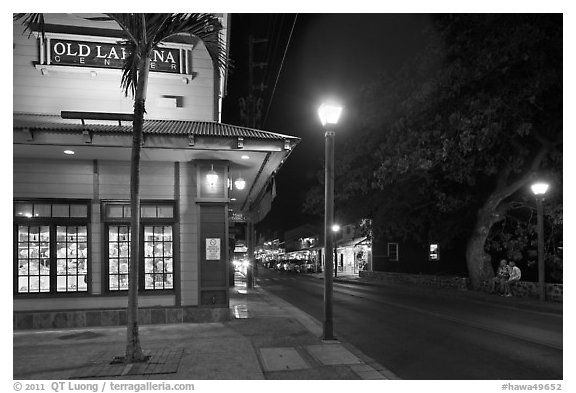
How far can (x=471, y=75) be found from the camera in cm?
1770

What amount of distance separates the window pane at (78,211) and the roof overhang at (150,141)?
118cm

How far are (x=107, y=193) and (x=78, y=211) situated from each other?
31.2 inches

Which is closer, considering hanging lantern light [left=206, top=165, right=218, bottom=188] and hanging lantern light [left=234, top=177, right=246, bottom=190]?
hanging lantern light [left=206, top=165, right=218, bottom=188]

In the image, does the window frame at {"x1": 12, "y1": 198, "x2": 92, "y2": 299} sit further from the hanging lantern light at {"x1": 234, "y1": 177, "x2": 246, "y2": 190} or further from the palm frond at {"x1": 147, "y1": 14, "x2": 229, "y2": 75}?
the palm frond at {"x1": 147, "y1": 14, "x2": 229, "y2": 75}

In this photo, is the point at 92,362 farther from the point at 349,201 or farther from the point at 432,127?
the point at 349,201

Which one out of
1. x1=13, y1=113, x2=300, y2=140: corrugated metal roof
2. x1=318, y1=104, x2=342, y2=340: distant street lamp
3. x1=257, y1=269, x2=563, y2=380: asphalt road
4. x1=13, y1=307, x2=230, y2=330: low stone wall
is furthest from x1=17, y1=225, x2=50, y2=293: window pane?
x1=257, y1=269, x2=563, y2=380: asphalt road

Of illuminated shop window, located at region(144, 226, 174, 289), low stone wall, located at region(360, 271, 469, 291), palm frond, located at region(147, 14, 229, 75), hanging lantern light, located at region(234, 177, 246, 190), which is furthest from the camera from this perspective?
low stone wall, located at region(360, 271, 469, 291)

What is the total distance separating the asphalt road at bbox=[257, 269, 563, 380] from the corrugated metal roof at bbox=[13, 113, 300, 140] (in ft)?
16.6

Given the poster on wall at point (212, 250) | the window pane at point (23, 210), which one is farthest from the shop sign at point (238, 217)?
the window pane at point (23, 210)

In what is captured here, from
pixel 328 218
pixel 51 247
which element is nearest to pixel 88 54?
pixel 51 247

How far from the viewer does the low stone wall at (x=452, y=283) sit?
18.0 metres

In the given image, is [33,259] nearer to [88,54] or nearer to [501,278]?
[88,54]

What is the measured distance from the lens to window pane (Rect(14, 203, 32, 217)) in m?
11.5

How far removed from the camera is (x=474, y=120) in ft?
57.4
